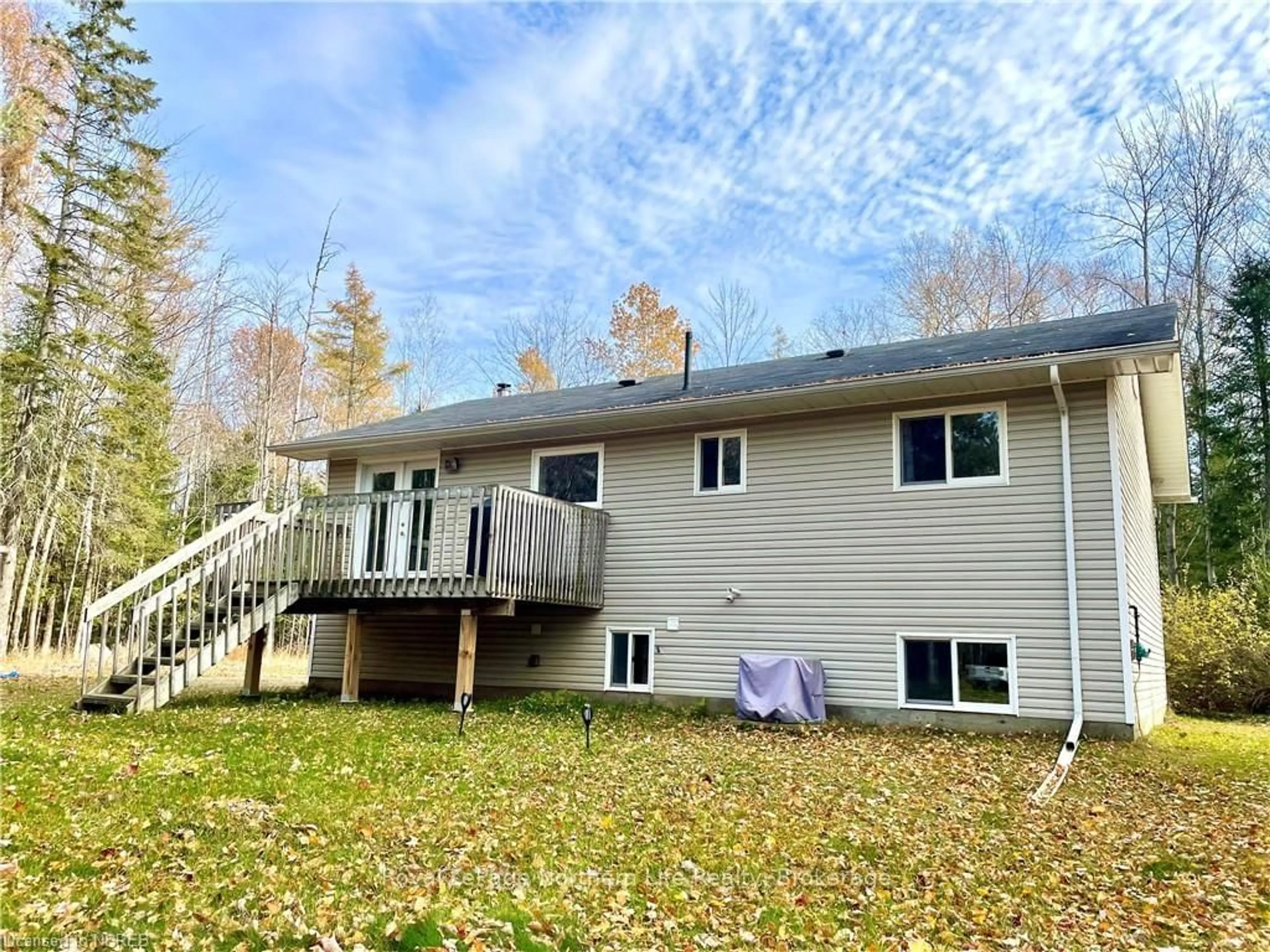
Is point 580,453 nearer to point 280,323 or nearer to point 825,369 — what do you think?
point 825,369

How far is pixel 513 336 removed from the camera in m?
29.5

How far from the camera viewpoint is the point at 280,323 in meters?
24.9

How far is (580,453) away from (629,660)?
3.11 m

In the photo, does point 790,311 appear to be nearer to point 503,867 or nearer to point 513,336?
point 513,336

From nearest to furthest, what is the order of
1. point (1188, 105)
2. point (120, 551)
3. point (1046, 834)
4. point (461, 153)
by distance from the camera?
point (1046, 834) → point (461, 153) → point (120, 551) → point (1188, 105)

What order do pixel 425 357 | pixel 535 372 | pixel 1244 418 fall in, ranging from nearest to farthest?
pixel 1244 418
pixel 535 372
pixel 425 357

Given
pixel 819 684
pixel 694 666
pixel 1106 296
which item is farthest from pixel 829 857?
pixel 1106 296

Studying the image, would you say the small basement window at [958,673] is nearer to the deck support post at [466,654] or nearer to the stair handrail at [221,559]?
the deck support post at [466,654]

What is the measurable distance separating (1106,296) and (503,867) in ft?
79.5

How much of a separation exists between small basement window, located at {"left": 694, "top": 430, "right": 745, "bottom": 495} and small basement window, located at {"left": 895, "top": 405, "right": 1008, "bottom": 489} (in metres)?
2.06

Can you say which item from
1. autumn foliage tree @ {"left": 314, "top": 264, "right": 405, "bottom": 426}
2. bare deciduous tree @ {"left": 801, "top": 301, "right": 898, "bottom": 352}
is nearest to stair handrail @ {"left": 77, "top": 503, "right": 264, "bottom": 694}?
autumn foliage tree @ {"left": 314, "top": 264, "right": 405, "bottom": 426}

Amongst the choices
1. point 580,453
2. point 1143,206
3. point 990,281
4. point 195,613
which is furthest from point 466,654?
point 1143,206

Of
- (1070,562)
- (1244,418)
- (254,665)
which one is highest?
(1244,418)

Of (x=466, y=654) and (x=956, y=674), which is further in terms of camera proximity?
(x=466, y=654)
